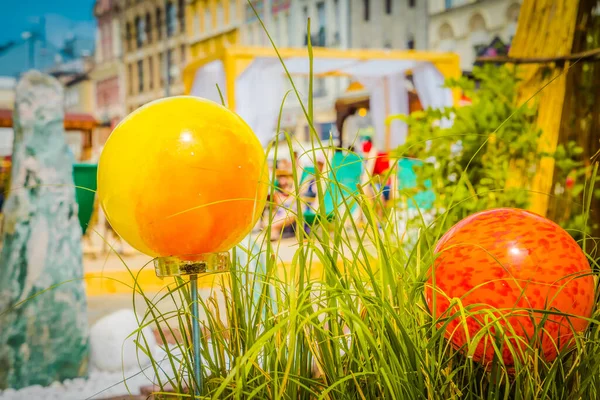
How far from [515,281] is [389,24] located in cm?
2311

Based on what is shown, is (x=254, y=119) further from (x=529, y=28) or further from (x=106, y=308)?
(x=529, y=28)

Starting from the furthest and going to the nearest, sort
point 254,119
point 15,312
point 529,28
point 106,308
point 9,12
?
point 9,12
point 254,119
point 106,308
point 15,312
point 529,28

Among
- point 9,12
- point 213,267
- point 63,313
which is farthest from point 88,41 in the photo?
point 213,267

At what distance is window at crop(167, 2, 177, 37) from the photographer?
3428 cm

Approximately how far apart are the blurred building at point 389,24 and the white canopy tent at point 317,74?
39.1ft

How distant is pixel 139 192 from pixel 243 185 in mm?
194

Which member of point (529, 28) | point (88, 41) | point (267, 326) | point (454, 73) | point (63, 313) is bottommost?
point (63, 313)

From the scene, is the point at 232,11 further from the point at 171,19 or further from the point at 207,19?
the point at 171,19

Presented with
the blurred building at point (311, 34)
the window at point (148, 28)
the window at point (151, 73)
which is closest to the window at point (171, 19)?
the window at point (148, 28)

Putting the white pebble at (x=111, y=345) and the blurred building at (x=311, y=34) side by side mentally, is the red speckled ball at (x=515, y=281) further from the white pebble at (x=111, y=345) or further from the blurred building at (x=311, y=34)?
the blurred building at (x=311, y=34)

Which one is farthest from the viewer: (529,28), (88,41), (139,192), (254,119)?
(88,41)

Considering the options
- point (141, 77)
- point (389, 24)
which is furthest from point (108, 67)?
point (389, 24)

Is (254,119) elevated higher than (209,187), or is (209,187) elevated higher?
(254,119)

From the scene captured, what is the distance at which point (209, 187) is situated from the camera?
121cm
